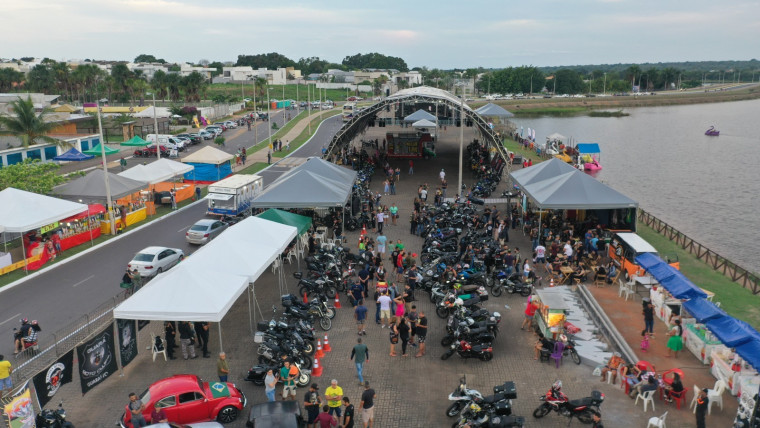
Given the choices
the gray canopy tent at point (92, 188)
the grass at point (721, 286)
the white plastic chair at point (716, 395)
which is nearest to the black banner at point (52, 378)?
the white plastic chair at point (716, 395)

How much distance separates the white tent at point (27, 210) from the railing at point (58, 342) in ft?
21.9

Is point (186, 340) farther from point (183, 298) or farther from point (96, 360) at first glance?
point (96, 360)

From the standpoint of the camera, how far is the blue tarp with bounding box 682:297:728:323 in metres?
14.5

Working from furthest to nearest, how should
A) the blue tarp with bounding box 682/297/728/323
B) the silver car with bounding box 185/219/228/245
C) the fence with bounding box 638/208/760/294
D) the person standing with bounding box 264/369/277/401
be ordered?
the silver car with bounding box 185/219/228/245
the fence with bounding box 638/208/760/294
the blue tarp with bounding box 682/297/728/323
the person standing with bounding box 264/369/277/401

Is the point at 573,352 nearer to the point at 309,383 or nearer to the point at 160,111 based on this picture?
the point at 309,383

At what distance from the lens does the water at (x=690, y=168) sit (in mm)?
37094

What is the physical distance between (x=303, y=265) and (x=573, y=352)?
1227cm

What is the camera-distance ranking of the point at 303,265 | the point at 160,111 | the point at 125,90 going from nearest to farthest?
the point at 303,265, the point at 160,111, the point at 125,90

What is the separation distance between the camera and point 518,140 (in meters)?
65.2

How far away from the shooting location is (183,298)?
14594 millimetres

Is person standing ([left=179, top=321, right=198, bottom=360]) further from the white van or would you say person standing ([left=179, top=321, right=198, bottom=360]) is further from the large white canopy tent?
the white van

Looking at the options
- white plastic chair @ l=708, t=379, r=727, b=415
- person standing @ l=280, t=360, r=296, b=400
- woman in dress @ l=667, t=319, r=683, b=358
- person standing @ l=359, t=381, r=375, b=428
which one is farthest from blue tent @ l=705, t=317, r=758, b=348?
person standing @ l=280, t=360, r=296, b=400

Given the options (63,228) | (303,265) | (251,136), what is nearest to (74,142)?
(251,136)

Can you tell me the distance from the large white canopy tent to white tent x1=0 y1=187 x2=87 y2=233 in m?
9.95
